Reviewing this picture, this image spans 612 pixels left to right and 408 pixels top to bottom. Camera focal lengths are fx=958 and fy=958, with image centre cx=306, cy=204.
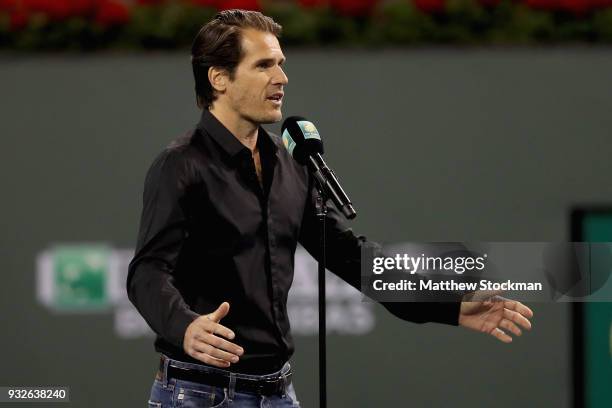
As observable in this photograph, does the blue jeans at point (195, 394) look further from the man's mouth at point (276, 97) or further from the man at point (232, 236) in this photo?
the man's mouth at point (276, 97)

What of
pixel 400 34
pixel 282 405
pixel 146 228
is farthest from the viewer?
pixel 400 34

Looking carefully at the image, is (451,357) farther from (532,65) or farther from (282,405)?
(282,405)

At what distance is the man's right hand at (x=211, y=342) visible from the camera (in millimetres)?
2027

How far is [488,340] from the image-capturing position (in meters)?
4.86

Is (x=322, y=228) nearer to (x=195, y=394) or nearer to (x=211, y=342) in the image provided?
(x=211, y=342)

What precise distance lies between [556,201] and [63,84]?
2577 mm

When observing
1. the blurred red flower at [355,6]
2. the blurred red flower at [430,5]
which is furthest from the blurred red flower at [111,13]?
the blurred red flower at [430,5]

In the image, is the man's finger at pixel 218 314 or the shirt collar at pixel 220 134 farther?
the shirt collar at pixel 220 134

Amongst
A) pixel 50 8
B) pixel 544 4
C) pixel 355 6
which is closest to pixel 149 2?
pixel 50 8

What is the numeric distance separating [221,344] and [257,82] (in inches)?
29.3

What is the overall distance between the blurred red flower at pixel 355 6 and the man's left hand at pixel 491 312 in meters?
2.59

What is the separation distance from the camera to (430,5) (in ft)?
15.8

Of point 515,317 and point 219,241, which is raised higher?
point 219,241

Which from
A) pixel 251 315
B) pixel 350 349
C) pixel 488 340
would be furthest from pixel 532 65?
pixel 251 315
